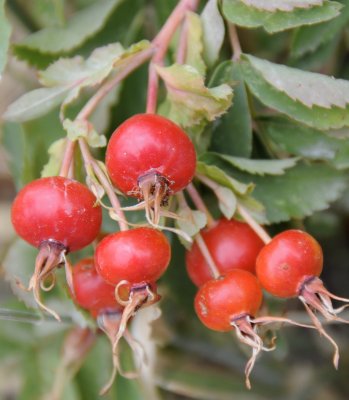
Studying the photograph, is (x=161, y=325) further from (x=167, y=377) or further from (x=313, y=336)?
(x=313, y=336)

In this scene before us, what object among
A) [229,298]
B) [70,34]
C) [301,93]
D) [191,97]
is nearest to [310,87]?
[301,93]

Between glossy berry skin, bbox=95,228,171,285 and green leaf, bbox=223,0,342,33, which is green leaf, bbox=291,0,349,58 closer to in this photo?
green leaf, bbox=223,0,342,33

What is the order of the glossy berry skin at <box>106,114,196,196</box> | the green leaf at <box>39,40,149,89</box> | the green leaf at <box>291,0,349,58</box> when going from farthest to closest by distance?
the green leaf at <box>291,0,349,58</box> → the green leaf at <box>39,40,149,89</box> → the glossy berry skin at <box>106,114,196,196</box>

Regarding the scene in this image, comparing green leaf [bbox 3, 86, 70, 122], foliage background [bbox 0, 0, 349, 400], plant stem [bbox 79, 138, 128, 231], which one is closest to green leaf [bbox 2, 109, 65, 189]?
foliage background [bbox 0, 0, 349, 400]

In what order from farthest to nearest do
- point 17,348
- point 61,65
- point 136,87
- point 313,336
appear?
point 313,336
point 17,348
point 136,87
point 61,65

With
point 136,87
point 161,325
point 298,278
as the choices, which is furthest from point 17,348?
point 298,278

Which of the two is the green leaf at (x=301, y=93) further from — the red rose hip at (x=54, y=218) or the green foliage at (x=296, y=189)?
the red rose hip at (x=54, y=218)

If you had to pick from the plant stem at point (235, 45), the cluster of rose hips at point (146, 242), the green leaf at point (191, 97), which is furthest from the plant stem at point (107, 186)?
the plant stem at point (235, 45)
